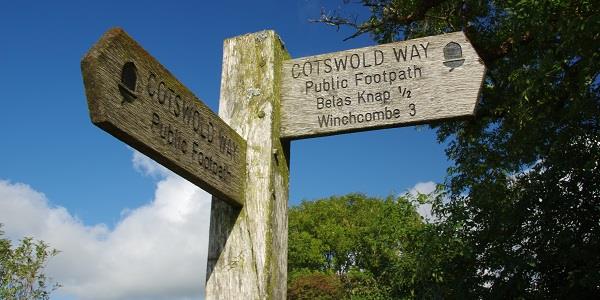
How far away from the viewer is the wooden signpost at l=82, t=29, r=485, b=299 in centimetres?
216

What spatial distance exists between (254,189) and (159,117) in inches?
25.9

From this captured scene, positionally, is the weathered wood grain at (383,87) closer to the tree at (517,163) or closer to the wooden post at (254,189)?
the wooden post at (254,189)

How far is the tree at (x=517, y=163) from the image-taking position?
9273 millimetres

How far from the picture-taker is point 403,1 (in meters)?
10.0

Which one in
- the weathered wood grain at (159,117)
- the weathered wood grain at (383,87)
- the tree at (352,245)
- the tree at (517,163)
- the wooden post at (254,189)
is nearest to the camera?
the weathered wood grain at (159,117)

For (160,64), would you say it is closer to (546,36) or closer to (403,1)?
(546,36)

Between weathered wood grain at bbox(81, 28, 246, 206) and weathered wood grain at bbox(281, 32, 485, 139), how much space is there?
0.38 meters

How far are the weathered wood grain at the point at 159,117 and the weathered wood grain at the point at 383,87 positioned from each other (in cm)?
38

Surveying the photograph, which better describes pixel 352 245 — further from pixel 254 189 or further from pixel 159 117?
pixel 159 117

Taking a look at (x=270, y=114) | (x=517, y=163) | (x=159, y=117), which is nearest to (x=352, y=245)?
(x=517, y=163)

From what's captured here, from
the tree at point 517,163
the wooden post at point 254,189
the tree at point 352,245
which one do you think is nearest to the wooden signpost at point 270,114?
the wooden post at point 254,189

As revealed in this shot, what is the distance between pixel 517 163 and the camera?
1126 centimetres

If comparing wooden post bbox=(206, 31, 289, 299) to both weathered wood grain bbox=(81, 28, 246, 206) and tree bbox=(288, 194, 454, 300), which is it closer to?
weathered wood grain bbox=(81, 28, 246, 206)

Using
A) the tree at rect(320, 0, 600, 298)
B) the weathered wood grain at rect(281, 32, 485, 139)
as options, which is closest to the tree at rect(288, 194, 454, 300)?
the tree at rect(320, 0, 600, 298)
